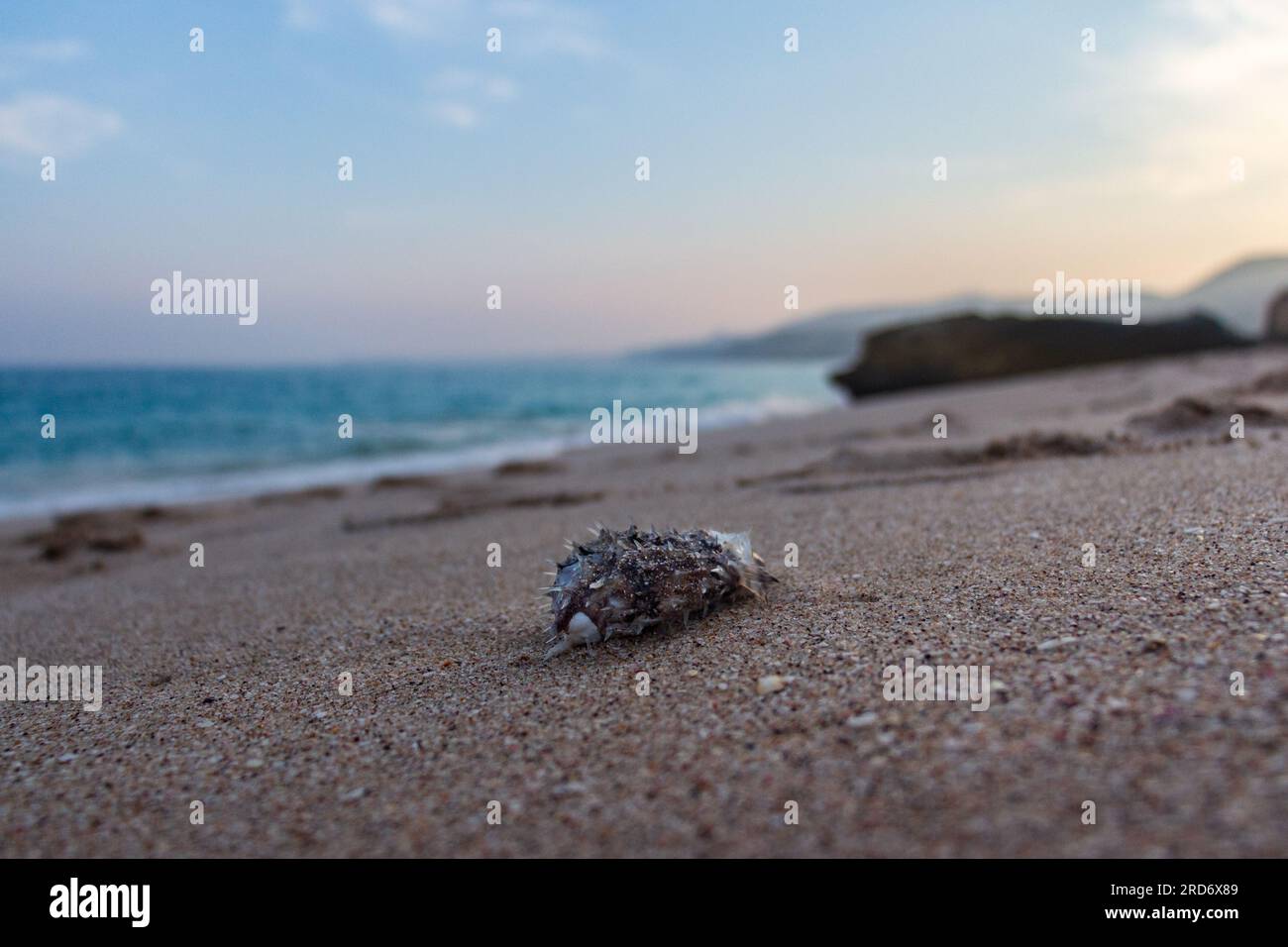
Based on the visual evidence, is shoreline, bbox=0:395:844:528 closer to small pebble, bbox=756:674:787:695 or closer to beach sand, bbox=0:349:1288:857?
beach sand, bbox=0:349:1288:857

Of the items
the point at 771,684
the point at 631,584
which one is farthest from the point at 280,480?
the point at 771,684

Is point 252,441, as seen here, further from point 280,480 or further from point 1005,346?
point 1005,346

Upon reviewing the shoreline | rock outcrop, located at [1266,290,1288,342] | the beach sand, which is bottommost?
the beach sand

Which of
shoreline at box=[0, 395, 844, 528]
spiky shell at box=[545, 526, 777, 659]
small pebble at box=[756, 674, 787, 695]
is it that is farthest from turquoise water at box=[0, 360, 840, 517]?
small pebble at box=[756, 674, 787, 695]

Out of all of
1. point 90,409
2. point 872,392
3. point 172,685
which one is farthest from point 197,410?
point 172,685

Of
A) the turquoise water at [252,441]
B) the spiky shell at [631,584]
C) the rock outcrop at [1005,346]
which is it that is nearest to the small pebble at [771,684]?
the spiky shell at [631,584]

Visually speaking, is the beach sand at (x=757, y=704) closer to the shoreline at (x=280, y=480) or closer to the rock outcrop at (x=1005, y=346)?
A: the shoreline at (x=280, y=480)
